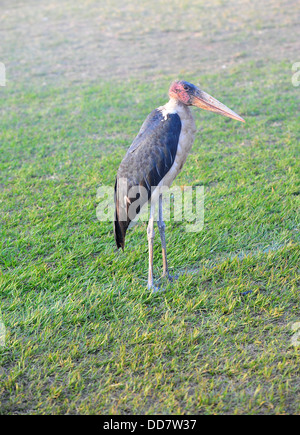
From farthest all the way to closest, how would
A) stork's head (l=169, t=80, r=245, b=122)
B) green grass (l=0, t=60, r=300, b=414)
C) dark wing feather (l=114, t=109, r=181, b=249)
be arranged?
stork's head (l=169, t=80, r=245, b=122), dark wing feather (l=114, t=109, r=181, b=249), green grass (l=0, t=60, r=300, b=414)

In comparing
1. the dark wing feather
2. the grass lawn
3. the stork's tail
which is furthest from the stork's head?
the grass lawn

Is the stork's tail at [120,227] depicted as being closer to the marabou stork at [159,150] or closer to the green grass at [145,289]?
the marabou stork at [159,150]

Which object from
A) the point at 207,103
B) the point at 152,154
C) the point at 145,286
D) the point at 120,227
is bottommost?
the point at 145,286

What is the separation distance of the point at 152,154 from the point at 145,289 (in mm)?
1028

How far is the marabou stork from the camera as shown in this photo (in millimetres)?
3406

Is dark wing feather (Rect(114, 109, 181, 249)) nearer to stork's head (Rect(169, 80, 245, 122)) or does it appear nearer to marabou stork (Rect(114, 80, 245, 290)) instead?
marabou stork (Rect(114, 80, 245, 290))

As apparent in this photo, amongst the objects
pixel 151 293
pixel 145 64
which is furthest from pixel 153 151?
pixel 145 64

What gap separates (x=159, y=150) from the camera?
11.1 feet

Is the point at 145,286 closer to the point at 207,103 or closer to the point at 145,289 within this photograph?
the point at 145,289

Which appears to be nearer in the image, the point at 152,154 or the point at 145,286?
the point at 152,154

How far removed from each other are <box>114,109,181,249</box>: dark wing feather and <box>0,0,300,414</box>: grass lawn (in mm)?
696

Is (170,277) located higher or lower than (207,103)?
lower

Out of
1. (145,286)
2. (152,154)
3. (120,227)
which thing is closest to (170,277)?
(145,286)

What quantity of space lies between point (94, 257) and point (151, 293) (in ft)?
2.43
